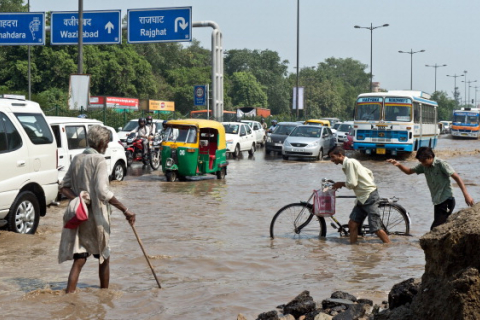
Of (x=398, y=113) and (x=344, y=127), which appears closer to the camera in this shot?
(x=398, y=113)

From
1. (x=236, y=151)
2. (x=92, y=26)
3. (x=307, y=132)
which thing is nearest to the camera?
(x=92, y=26)

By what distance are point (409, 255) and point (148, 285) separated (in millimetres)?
3765

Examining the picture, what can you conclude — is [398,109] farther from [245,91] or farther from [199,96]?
[245,91]

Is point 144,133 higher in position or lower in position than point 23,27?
lower

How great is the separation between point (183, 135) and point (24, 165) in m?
10.1

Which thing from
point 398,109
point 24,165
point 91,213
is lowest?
point 91,213

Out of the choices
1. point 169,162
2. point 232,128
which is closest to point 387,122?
point 232,128

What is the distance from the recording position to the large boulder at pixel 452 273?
4711 millimetres

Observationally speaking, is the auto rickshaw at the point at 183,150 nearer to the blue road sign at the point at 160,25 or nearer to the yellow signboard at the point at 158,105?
the blue road sign at the point at 160,25

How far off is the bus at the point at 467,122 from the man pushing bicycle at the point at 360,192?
5101cm

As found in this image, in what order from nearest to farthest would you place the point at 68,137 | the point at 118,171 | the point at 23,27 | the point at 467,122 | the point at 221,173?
the point at 68,137 < the point at 118,171 < the point at 221,173 < the point at 23,27 < the point at 467,122

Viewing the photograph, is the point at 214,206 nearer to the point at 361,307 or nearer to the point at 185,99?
the point at 361,307

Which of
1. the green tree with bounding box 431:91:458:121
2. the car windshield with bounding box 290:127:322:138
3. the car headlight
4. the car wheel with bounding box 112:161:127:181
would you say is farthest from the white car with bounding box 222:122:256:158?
the green tree with bounding box 431:91:458:121

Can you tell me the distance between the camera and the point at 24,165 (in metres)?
10.2
